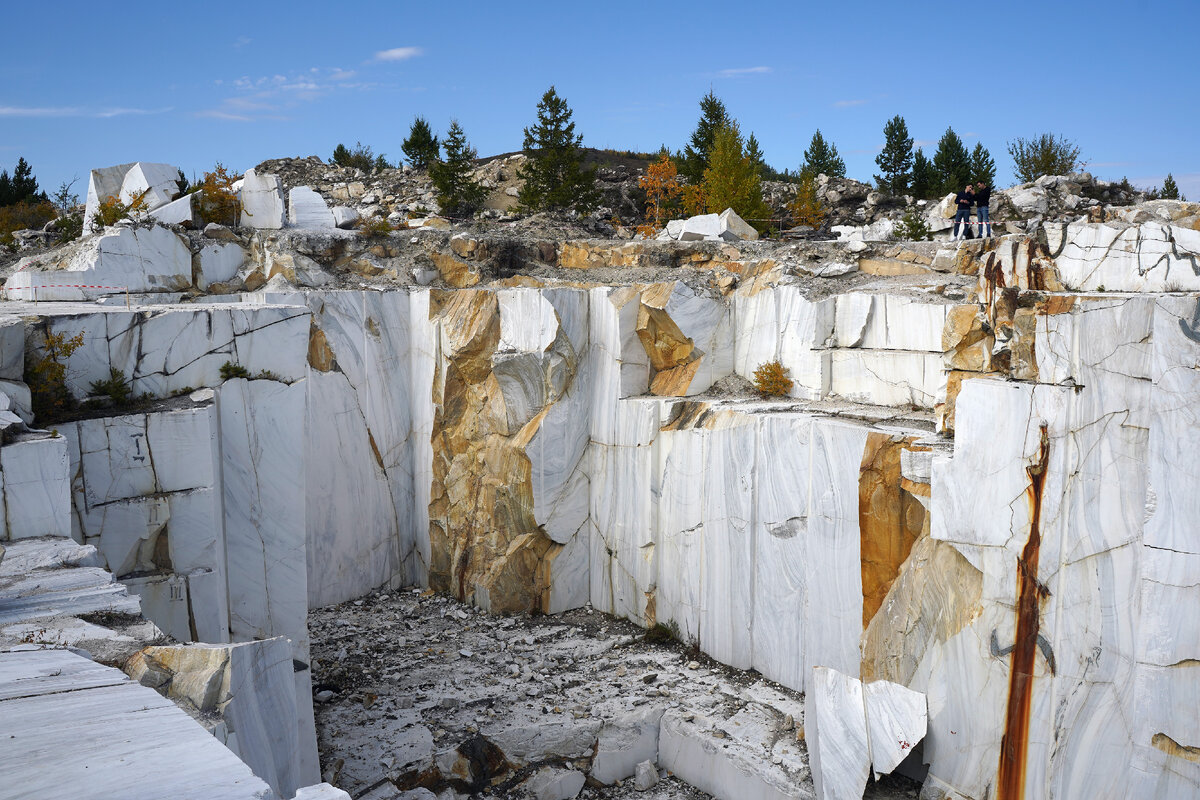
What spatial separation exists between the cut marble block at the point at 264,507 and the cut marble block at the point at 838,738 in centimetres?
442

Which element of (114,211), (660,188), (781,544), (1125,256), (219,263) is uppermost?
(660,188)

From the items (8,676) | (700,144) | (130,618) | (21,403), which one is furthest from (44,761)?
(700,144)

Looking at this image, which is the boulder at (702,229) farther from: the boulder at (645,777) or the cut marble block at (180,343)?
the boulder at (645,777)

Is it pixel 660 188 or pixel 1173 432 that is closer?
pixel 1173 432

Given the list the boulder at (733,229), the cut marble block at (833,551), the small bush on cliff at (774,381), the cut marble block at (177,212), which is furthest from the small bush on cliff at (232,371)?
the boulder at (733,229)

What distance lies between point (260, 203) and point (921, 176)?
676 inches

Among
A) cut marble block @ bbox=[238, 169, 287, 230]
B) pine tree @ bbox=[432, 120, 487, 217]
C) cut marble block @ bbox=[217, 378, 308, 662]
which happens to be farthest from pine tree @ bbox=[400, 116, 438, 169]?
cut marble block @ bbox=[217, 378, 308, 662]

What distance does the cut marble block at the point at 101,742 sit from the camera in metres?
2.57

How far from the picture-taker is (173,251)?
1180cm

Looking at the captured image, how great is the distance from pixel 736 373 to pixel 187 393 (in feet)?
20.6

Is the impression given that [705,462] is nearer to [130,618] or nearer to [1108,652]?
[1108,652]

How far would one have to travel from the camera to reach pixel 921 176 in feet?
76.9

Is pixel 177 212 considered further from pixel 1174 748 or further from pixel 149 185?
pixel 1174 748

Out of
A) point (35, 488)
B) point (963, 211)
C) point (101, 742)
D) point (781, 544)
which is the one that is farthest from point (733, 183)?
point (101, 742)
